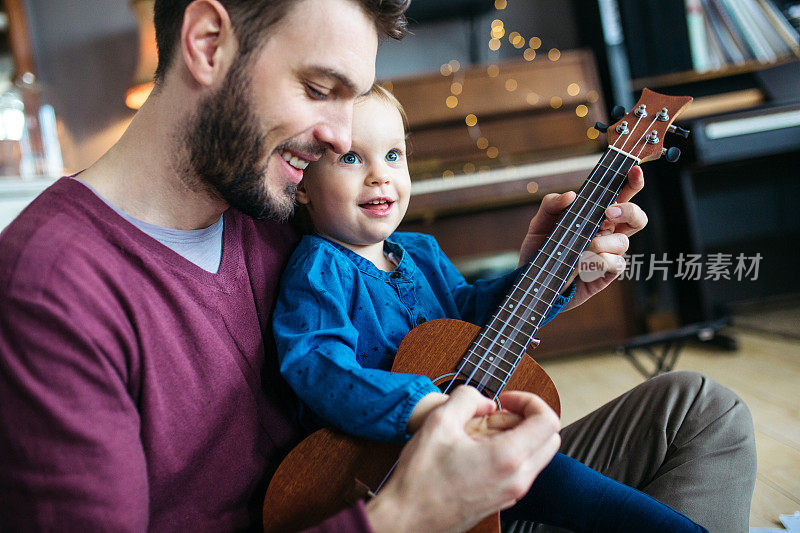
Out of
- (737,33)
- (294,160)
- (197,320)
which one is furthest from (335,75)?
(737,33)

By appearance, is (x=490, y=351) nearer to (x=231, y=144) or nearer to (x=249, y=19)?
(x=231, y=144)

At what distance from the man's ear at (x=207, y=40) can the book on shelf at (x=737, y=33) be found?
8.59 ft

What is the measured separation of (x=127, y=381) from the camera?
0.67 metres

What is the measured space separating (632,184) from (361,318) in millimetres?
537

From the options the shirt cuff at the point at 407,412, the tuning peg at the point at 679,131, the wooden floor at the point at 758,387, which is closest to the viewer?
the shirt cuff at the point at 407,412

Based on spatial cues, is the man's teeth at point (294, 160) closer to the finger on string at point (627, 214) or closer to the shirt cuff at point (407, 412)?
the shirt cuff at point (407, 412)

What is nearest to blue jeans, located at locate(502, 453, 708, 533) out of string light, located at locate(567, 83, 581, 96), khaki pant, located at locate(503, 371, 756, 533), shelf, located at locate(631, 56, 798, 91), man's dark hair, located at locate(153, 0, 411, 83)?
khaki pant, located at locate(503, 371, 756, 533)

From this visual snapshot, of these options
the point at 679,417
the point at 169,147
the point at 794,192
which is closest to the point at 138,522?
the point at 169,147

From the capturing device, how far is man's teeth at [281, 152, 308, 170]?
2.76ft

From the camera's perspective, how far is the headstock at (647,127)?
1.01 meters

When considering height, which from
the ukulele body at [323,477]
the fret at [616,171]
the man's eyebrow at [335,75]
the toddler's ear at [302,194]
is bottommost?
the ukulele body at [323,477]

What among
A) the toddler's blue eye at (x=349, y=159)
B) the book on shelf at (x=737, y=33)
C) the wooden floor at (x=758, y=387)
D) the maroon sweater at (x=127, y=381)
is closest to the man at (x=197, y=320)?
the maroon sweater at (x=127, y=381)

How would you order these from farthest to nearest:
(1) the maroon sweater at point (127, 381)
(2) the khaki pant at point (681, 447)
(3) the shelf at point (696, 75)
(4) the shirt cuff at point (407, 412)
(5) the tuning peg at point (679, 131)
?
(3) the shelf at point (696, 75), (5) the tuning peg at point (679, 131), (2) the khaki pant at point (681, 447), (4) the shirt cuff at point (407, 412), (1) the maroon sweater at point (127, 381)

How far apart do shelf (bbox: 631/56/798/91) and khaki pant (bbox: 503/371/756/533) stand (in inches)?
83.9
